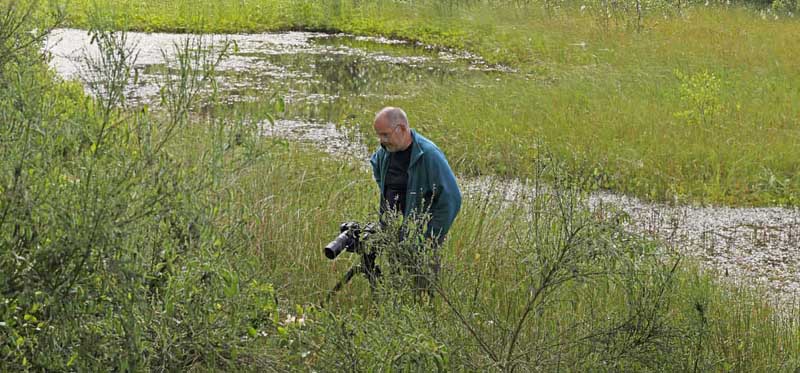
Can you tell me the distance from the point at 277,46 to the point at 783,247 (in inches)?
500

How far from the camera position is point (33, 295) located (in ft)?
10.8

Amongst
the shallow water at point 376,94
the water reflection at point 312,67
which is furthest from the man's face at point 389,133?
the water reflection at point 312,67

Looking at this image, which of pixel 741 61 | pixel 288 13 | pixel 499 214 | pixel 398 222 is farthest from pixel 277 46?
pixel 398 222

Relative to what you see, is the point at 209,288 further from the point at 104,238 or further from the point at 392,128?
the point at 392,128

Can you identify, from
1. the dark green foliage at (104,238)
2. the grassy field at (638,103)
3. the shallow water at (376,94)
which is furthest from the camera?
the grassy field at (638,103)

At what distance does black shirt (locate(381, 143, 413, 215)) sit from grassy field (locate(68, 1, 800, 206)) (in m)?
1.24

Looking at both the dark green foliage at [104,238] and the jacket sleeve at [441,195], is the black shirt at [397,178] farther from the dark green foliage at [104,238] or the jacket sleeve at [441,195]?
the dark green foliage at [104,238]

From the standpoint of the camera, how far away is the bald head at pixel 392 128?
5.43m

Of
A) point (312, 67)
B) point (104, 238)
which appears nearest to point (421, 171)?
point (104, 238)

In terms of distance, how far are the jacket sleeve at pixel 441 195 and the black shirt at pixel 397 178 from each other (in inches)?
8.9

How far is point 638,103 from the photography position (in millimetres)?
12492

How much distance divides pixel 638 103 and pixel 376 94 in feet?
12.8

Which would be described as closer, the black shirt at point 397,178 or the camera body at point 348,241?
the camera body at point 348,241

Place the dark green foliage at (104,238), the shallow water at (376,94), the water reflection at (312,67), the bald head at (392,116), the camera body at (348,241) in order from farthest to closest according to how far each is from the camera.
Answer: the water reflection at (312,67) < the shallow water at (376,94) < the bald head at (392,116) < the camera body at (348,241) < the dark green foliage at (104,238)
